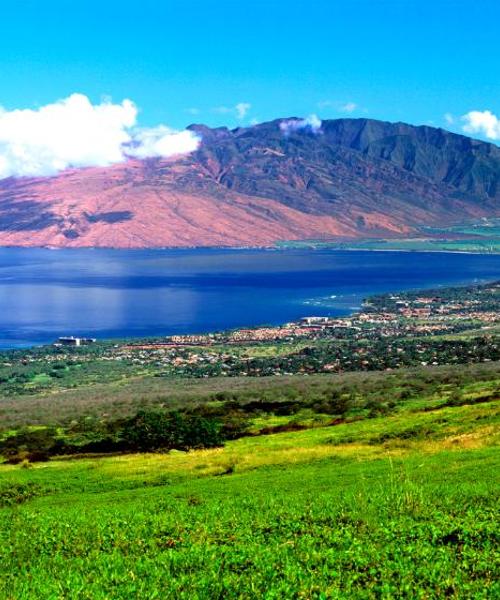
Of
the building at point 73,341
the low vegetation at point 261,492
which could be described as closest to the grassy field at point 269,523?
the low vegetation at point 261,492

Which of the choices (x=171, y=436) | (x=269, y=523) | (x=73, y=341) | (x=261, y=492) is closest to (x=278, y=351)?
(x=73, y=341)

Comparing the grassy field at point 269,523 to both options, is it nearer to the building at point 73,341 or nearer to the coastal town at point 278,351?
the coastal town at point 278,351

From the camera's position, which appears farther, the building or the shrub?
the building

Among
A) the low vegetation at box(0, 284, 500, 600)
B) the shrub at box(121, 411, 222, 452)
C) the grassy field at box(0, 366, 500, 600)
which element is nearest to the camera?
the grassy field at box(0, 366, 500, 600)

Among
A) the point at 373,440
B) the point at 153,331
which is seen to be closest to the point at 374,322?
the point at 153,331

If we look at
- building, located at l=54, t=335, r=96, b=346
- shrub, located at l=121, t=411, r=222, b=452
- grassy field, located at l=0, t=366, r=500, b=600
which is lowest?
building, located at l=54, t=335, r=96, b=346

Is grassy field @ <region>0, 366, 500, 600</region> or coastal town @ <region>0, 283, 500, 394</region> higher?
grassy field @ <region>0, 366, 500, 600</region>

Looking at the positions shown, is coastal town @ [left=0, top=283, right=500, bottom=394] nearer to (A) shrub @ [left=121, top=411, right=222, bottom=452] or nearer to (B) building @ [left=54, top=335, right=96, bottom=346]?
(B) building @ [left=54, top=335, right=96, bottom=346]

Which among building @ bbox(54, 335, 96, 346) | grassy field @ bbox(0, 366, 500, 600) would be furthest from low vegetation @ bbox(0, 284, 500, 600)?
building @ bbox(54, 335, 96, 346)

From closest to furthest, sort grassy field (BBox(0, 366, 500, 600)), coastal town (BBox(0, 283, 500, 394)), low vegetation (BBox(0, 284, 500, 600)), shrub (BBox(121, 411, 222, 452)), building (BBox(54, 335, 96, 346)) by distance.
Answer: grassy field (BBox(0, 366, 500, 600)), low vegetation (BBox(0, 284, 500, 600)), shrub (BBox(121, 411, 222, 452)), coastal town (BBox(0, 283, 500, 394)), building (BBox(54, 335, 96, 346))
